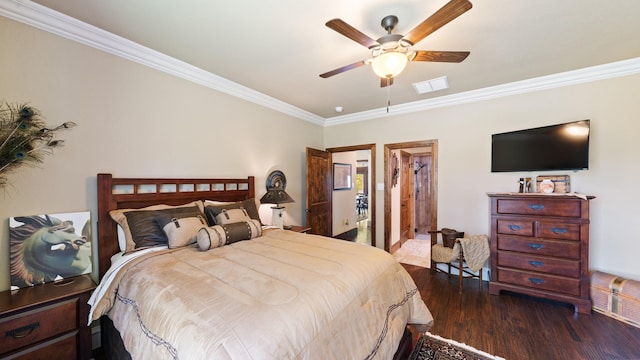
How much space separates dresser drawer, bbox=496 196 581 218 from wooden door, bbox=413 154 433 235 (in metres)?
3.45

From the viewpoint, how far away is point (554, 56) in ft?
7.86

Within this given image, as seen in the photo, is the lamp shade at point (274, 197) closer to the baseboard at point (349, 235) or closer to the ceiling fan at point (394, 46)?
the ceiling fan at point (394, 46)

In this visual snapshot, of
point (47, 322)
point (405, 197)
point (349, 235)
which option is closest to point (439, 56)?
point (47, 322)

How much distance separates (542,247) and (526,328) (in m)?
0.92

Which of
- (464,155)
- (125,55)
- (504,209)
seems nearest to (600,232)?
(504,209)

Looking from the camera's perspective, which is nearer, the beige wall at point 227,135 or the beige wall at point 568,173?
the beige wall at point 227,135

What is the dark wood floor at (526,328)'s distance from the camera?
6.37 feet

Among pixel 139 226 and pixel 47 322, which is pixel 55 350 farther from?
pixel 139 226

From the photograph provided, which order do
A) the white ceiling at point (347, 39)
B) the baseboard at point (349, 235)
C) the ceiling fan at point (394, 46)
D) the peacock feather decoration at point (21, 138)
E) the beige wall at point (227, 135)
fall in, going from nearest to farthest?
the ceiling fan at point (394, 46) < the peacock feather decoration at point (21, 138) < the white ceiling at point (347, 39) < the beige wall at point (227, 135) < the baseboard at point (349, 235)

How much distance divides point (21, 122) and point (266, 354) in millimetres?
2347

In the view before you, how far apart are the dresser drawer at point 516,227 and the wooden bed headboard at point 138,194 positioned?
3.34m

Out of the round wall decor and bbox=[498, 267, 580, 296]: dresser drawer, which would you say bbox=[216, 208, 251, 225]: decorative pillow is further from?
bbox=[498, 267, 580, 296]: dresser drawer

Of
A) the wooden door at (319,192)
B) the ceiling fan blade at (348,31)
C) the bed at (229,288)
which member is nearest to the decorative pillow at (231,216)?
the bed at (229,288)

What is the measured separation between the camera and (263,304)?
3.74ft
